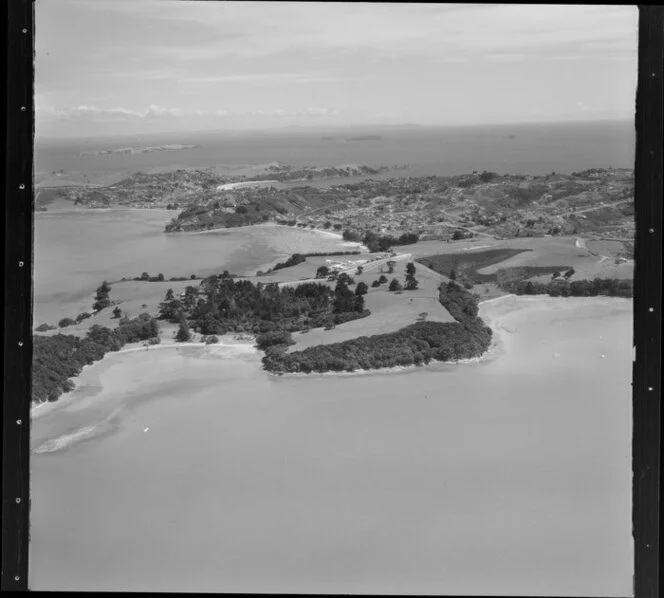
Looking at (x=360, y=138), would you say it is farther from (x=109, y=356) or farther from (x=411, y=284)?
(x=109, y=356)

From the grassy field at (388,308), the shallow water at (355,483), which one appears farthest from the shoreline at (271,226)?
the shallow water at (355,483)

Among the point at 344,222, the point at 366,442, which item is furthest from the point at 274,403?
the point at 344,222

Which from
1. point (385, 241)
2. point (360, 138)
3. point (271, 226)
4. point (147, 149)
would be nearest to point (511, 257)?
point (385, 241)

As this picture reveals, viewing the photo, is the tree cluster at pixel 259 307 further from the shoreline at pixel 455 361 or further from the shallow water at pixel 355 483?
the shallow water at pixel 355 483

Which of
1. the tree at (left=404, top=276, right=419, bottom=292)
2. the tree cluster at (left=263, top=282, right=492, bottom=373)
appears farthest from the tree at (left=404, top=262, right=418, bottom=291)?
the tree cluster at (left=263, top=282, right=492, bottom=373)

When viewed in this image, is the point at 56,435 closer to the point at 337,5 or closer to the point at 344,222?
the point at 344,222
